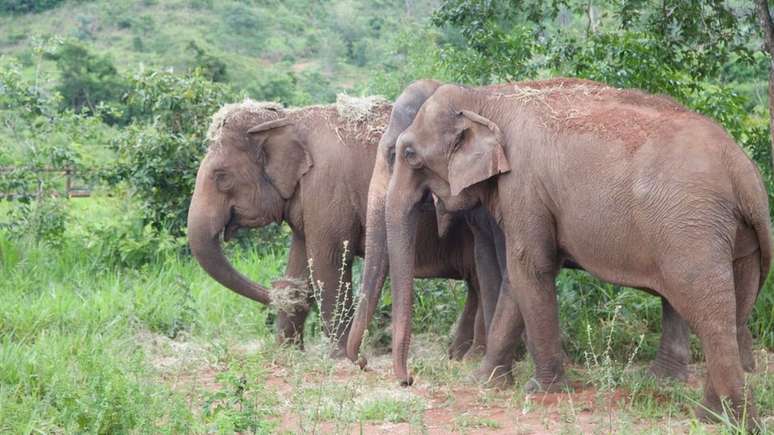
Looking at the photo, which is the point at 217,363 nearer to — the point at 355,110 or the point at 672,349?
the point at 355,110

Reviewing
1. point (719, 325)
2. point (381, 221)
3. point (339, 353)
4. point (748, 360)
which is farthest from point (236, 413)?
point (748, 360)

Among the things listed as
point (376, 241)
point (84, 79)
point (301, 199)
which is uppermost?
point (376, 241)

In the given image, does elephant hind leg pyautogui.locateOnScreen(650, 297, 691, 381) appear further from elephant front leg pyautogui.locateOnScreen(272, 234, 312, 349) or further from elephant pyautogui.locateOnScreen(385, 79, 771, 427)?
elephant front leg pyautogui.locateOnScreen(272, 234, 312, 349)

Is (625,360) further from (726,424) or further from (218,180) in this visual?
(218,180)

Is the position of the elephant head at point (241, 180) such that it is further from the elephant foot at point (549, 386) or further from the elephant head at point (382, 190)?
the elephant foot at point (549, 386)

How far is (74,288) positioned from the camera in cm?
924

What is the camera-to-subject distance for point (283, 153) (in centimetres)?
780

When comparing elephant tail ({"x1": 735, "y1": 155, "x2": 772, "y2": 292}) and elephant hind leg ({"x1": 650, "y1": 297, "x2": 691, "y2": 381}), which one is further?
elephant hind leg ({"x1": 650, "y1": 297, "x2": 691, "y2": 381})

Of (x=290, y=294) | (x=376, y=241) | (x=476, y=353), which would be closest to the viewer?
(x=376, y=241)

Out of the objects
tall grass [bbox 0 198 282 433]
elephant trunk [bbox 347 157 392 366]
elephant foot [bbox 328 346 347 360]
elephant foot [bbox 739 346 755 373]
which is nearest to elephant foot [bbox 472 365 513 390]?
elephant trunk [bbox 347 157 392 366]

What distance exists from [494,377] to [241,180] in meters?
2.32

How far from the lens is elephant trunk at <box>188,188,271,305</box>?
7.84 meters

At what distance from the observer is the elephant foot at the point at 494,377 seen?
660cm

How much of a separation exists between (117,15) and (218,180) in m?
27.9
